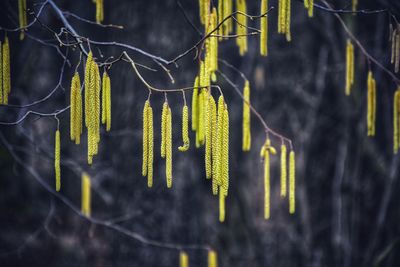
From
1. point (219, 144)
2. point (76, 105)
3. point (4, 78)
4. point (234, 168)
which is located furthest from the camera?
point (234, 168)

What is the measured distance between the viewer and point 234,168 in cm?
748

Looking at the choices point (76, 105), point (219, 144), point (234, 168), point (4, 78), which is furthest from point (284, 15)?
point (234, 168)

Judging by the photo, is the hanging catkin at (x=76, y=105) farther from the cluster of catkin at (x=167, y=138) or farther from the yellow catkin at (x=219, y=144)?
the yellow catkin at (x=219, y=144)

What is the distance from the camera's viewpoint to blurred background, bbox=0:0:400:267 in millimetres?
7238

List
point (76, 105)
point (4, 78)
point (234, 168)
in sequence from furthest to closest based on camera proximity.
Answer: point (234, 168) → point (4, 78) → point (76, 105)

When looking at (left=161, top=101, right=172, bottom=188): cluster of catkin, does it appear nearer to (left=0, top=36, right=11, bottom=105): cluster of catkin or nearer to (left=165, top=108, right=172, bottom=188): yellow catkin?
(left=165, top=108, right=172, bottom=188): yellow catkin

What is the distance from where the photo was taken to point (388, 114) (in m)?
7.20

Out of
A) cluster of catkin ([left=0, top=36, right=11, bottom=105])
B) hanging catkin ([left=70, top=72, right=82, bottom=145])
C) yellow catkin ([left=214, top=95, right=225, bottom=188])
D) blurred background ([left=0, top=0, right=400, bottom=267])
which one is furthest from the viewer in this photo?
blurred background ([left=0, top=0, right=400, bottom=267])

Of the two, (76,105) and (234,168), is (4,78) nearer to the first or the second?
(76,105)

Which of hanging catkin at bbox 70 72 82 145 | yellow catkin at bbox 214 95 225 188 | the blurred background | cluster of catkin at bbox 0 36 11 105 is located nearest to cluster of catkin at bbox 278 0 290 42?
yellow catkin at bbox 214 95 225 188

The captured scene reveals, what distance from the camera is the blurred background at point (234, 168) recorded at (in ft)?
23.7

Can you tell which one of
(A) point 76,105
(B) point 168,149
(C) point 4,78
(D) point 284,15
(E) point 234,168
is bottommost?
(E) point 234,168

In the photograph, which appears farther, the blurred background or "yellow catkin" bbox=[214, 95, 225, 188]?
the blurred background

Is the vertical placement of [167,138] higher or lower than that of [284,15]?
lower
